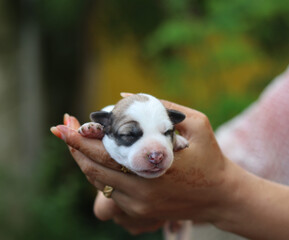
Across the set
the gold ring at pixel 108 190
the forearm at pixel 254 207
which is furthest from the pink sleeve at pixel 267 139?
the gold ring at pixel 108 190

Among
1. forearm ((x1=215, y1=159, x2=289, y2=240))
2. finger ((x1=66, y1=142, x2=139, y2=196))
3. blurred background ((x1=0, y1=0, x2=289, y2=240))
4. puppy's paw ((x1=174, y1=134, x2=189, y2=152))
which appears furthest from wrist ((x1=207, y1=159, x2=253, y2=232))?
blurred background ((x1=0, y1=0, x2=289, y2=240))

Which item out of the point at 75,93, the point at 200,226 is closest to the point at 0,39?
the point at 75,93

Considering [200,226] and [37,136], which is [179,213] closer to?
[200,226]

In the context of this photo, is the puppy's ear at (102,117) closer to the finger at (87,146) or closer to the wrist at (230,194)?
the finger at (87,146)

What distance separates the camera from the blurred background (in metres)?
3.60

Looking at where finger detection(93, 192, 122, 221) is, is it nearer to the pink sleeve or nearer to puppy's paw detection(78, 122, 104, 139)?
puppy's paw detection(78, 122, 104, 139)

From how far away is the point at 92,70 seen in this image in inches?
214

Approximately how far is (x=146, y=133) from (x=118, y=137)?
11 cm

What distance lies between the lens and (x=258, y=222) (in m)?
1.55

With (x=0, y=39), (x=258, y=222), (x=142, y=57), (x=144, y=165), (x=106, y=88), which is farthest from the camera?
(x=106, y=88)

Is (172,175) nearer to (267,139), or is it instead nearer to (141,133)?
(141,133)

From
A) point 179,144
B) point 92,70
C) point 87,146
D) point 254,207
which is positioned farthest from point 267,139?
point 92,70

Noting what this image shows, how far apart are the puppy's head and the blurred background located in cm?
218

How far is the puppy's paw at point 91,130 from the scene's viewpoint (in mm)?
1385
